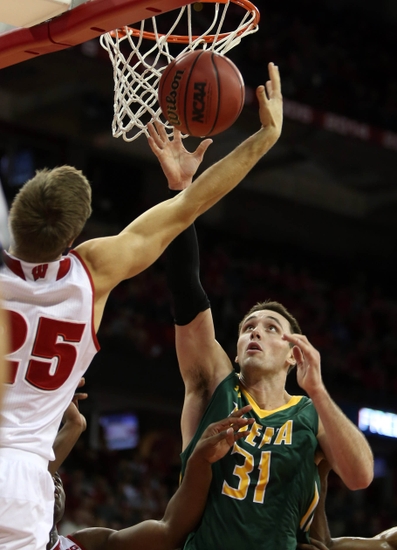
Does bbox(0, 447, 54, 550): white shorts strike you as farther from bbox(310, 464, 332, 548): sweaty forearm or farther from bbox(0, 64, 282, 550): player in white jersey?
bbox(310, 464, 332, 548): sweaty forearm

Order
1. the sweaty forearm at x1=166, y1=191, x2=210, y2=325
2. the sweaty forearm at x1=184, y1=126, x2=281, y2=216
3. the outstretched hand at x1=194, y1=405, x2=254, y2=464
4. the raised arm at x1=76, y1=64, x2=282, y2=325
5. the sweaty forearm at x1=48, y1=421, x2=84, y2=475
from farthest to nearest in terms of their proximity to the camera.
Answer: the sweaty forearm at x1=166, y1=191, x2=210, y2=325, the sweaty forearm at x1=48, y1=421, x2=84, y2=475, the outstretched hand at x1=194, y1=405, x2=254, y2=464, the sweaty forearm at x1=184, y1=126, x2=281, y2=216, the raised arm at x1=76, y1=64, x2=282, y2=325

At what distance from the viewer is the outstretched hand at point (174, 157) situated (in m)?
3.45

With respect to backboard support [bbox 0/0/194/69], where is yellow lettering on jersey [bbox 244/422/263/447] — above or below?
below

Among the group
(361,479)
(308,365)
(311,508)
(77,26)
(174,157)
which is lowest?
(311,508)

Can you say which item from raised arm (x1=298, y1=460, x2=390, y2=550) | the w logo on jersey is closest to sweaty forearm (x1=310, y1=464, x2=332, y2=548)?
raised arm (x1=298, y1=460, x2=390, y2=550)

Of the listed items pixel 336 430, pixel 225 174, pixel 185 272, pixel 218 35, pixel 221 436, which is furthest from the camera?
pixel 218 35

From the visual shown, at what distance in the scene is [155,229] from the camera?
2.69 m

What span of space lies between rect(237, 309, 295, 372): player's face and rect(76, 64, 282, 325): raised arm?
3.23 feet

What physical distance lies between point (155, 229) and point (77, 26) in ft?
3.71

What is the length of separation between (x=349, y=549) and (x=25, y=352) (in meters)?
1.95

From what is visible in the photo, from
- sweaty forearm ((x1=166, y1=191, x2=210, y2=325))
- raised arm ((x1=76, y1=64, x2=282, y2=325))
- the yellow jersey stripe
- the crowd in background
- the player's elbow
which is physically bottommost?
the crowd in background

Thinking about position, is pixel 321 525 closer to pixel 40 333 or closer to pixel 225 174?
pixel 225 174

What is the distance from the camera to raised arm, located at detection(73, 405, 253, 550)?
3.18 m

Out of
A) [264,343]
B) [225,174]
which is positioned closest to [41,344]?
[225,174]
